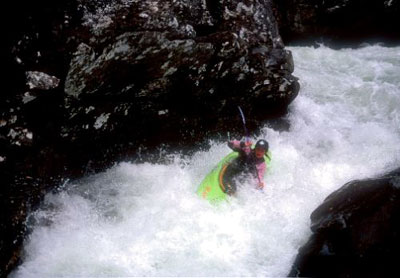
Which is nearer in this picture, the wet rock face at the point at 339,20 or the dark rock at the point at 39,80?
the dark rock at the point at 39,80

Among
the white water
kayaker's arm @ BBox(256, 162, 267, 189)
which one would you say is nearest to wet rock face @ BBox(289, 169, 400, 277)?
the white water

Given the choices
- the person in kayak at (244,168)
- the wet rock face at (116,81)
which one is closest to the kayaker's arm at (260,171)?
the person in kayak at (244,168)

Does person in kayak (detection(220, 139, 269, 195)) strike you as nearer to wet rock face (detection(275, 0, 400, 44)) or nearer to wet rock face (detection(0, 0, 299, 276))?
wet rock face (detection(0, 0, 299, 276))

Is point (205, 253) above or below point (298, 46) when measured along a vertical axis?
below

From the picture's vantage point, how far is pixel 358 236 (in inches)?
163

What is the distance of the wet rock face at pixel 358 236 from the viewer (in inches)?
153

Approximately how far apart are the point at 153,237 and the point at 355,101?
6.45 m

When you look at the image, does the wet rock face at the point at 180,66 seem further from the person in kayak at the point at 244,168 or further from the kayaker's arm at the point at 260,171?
the kayaker's arm at the point at 260,171

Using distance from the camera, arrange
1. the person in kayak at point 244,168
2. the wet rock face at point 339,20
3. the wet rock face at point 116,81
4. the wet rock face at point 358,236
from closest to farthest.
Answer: the wet rock face at point 358,236 → the wet rock face at point 116,81 → the person in kayak at point 244,168 → the wet rock face at point 339,20

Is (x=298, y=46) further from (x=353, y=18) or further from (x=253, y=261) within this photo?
(x=253, y=261)

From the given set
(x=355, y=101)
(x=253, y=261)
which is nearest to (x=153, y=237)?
(x=253, y=261)

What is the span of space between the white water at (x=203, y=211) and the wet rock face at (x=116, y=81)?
40cm

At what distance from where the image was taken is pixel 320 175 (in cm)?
678

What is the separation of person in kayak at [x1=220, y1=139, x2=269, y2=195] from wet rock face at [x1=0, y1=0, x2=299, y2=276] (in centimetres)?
105
